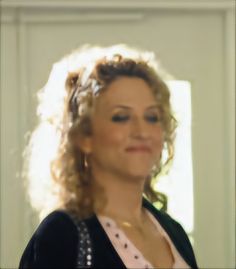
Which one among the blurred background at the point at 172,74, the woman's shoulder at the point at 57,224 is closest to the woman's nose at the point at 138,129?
the woman's shoulder at the point at 57,224

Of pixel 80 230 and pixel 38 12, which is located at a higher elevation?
pixel 38 12

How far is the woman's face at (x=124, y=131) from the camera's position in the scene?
1.65 feet

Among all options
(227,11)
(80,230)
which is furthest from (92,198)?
(227,11)

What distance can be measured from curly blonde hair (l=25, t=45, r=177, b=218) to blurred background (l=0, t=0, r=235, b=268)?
0.65 metres

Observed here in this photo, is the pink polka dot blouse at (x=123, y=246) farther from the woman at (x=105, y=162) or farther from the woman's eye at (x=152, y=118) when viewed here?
the woman's eye at (x=152, y=118)

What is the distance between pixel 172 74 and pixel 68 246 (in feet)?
2.65

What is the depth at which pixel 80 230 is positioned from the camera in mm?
490

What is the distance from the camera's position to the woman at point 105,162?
490 mm

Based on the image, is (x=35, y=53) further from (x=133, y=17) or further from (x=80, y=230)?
(x=80, y=230)

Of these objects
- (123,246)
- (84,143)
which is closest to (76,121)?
(84,143)

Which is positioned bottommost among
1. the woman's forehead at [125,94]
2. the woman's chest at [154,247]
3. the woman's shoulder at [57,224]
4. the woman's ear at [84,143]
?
the woman's chest at [154,247]

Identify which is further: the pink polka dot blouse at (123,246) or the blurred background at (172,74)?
the blurred background at (172,74)

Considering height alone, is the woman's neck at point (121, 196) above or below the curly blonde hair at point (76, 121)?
below

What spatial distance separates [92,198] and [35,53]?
31.0 inches
